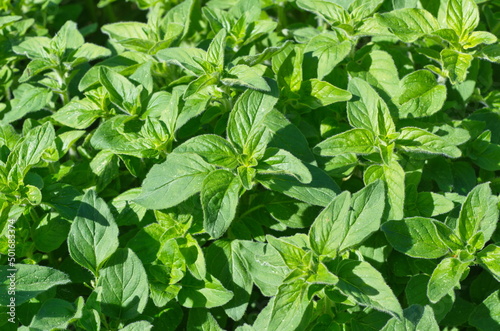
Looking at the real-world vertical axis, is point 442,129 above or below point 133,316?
above

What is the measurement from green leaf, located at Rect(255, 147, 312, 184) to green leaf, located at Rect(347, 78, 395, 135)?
525 mm

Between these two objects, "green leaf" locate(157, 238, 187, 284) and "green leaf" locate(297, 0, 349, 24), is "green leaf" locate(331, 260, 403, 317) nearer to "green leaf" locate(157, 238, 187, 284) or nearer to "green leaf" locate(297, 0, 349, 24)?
"green leaf" locate(157, 238, 187, 284)

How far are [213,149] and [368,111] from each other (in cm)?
95

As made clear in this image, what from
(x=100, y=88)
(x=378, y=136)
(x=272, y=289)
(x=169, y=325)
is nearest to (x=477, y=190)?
(x=378, y=136)

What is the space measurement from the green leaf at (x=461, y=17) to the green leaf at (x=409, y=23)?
0.10 m

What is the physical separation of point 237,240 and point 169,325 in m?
0.65

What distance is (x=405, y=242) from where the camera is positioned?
109 inches

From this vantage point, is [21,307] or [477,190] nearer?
[477,190]

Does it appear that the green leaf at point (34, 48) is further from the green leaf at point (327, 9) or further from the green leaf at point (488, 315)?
the green leaf at point (488, 315)

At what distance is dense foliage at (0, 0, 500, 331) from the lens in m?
2.69

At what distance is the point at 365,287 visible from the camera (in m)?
2.53

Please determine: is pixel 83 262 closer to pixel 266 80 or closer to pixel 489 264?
pixel 266 80

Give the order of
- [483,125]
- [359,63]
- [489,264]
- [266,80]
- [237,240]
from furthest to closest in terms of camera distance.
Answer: [359,63] → [483,125] → [266,80] → [237,240] → [489,264]

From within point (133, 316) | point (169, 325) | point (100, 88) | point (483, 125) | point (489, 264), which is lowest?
point (169, 325)
